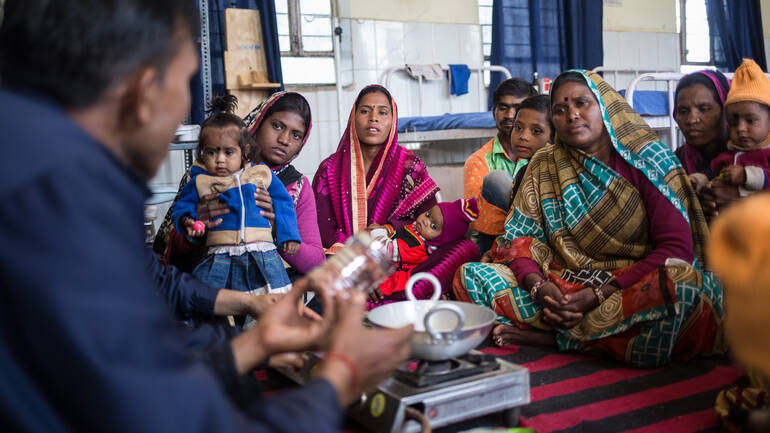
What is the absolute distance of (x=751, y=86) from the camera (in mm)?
2588

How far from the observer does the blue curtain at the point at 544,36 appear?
6.64 m

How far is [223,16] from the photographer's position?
5.55m

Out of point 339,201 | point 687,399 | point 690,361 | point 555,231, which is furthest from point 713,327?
point 339,201

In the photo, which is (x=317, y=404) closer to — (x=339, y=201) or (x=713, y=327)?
(x=713, y=327)

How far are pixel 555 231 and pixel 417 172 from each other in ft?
3.48

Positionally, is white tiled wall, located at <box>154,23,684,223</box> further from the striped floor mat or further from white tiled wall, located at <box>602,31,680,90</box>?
the striped floor mat

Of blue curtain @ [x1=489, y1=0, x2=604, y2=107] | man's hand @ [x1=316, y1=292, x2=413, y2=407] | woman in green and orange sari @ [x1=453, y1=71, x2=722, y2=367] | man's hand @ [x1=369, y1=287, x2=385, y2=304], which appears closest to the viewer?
man's hand @ [x1=316, y1=292, x2=413, y2=407]

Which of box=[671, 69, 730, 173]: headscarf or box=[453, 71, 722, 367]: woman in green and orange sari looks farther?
box=[671, 69, 730, 173]: headscarf

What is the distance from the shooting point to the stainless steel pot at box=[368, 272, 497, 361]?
4.72 ft

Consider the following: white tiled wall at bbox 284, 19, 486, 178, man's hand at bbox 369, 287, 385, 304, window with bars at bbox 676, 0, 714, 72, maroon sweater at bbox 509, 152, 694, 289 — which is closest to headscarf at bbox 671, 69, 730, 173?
maroon sweater at bbox 509, 152, 694, 289

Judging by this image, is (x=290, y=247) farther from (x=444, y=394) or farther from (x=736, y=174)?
(x=736, y=174)

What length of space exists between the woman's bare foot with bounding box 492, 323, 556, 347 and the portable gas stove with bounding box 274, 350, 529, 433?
0.95 metres

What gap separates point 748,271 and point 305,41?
5.80m

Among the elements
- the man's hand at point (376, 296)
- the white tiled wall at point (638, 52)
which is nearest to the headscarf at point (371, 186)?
the man's hand at point (376, 296)
